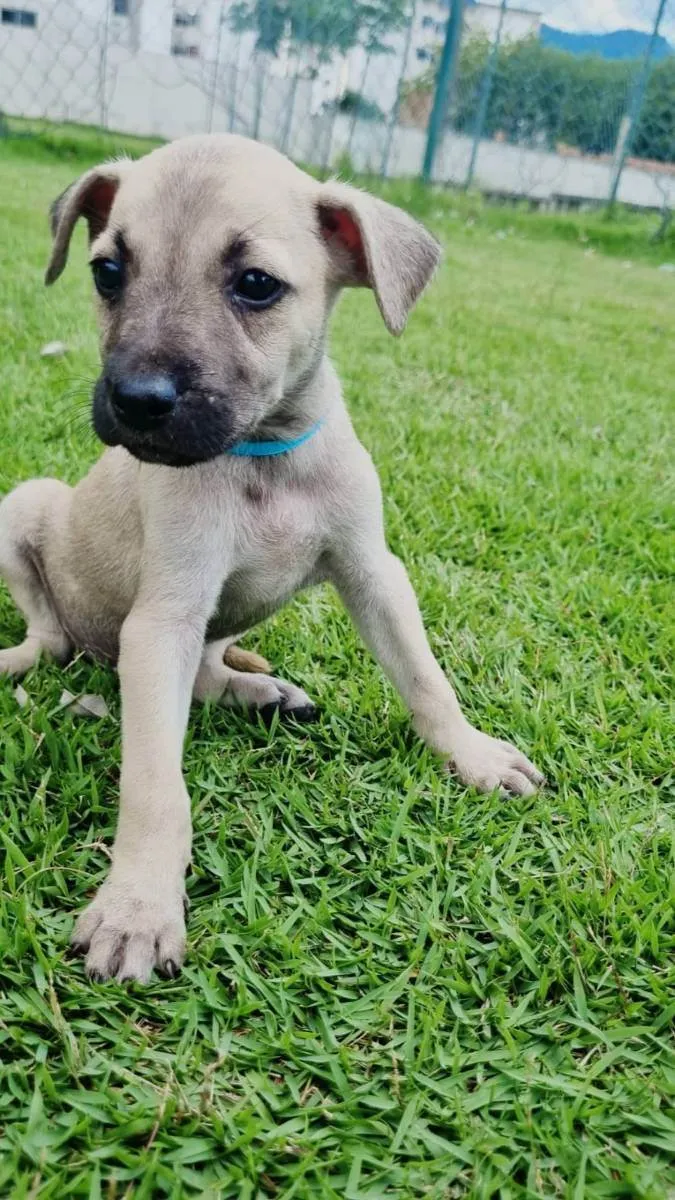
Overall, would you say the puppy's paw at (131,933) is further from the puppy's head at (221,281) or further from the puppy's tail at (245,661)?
the puppy's tail at (245,661)

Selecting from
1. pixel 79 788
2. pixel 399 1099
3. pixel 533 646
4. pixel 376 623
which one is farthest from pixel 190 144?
pixel 399 1099

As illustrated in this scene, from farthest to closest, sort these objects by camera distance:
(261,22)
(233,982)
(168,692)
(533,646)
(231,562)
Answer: (261,22)
(533,646)
(231,562)
(168,692)
(233,982)

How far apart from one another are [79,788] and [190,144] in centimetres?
173

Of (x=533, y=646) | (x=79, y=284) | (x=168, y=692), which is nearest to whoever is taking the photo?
(x=168, y=692)

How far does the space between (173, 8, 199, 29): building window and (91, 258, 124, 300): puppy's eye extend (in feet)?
55.1

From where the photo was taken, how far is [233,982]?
2.25 meters

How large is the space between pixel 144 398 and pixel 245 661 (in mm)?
1378

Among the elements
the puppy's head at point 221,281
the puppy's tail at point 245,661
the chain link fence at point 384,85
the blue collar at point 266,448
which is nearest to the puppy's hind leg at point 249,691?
the puppy's tail at point 245,661

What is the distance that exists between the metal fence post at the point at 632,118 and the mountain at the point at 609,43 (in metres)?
0.12

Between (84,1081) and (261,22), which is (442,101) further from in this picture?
(84,1081)

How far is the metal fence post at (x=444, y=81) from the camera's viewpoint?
1680cm

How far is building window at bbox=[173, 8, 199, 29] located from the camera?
685 inches

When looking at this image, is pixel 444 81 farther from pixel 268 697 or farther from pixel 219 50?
pixel 268 697

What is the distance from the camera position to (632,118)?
18266 millimetres
